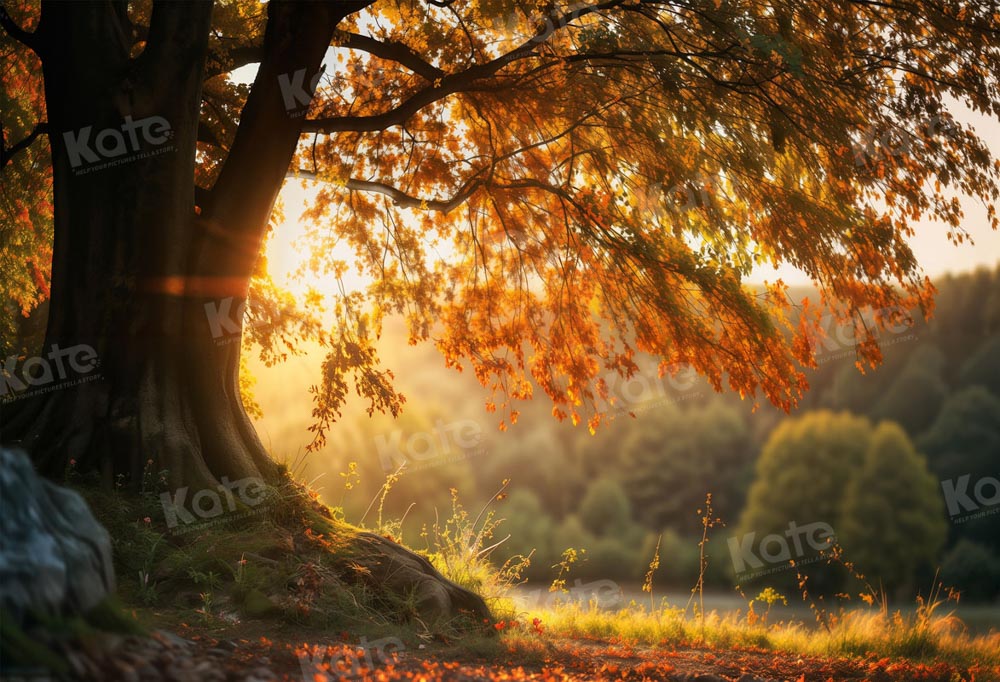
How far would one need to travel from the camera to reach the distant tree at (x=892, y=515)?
30.8m

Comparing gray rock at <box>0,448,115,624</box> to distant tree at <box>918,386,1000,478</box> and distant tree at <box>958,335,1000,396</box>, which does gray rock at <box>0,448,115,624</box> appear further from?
distant tree at <box>958,335,1000,396</box>

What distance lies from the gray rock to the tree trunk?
3451 millimetres

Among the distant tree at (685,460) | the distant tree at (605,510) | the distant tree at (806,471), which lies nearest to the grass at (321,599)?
the distant tree at (806,471)

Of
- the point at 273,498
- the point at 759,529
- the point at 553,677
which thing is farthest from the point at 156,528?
the point at 759,529

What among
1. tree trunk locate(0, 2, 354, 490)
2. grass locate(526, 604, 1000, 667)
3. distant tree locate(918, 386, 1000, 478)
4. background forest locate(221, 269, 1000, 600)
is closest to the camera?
tree trunk locate(0, 2, 354, 490)

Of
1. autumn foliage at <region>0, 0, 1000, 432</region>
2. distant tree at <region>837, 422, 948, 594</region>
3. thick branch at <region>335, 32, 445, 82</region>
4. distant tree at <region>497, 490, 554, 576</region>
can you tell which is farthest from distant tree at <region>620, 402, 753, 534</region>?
thick branch at <region>335, 32, 445, 82</region>

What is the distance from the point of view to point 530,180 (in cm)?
858

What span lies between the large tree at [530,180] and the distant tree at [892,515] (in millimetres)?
25990

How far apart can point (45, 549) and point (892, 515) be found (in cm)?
3510

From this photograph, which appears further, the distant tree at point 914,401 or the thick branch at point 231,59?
the distant tree at point 914,401

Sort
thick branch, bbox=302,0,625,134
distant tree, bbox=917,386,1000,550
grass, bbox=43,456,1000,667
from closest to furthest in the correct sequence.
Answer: grass, bbox=43,456,1000,667 → thick branch, bbox=302,0,625,134 → distant tree, bbox=917,386,1000,550

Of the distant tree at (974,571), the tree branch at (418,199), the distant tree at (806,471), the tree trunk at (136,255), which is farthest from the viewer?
the distant tree at (806,471)

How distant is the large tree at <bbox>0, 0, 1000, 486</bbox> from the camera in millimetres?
6566

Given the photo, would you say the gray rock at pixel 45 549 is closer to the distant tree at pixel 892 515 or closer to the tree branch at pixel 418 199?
the tree branch at pixel 418 199
